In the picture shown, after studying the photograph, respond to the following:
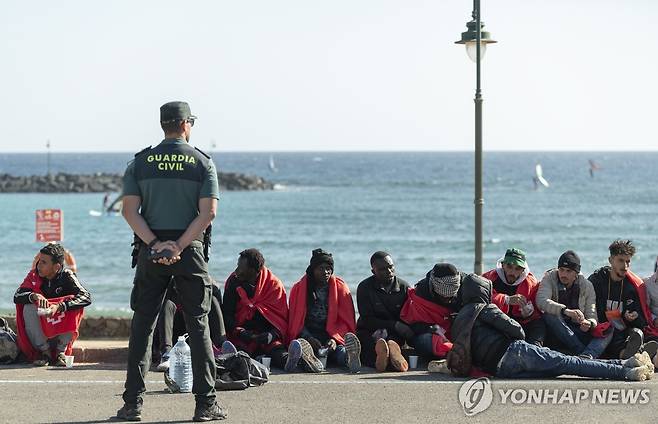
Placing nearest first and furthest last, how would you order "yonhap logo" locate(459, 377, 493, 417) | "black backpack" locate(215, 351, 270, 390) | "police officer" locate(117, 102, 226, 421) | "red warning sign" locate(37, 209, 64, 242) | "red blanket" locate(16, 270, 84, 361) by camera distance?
"police officer" locate(117, 102, 226, 421) → "yonhap logo" locate(459, 377, 493, 417) → "black backpack" locate(215, 351, 270, 390) → "red blanket" locate(16, 270, 84, 361) → "red warning sign" locate(37, 209, 64, 242)

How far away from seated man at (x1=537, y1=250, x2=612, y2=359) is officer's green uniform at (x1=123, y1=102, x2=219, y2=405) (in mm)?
3586

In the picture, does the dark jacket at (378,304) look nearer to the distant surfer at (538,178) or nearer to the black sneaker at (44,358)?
the black sneaker at (44,358)

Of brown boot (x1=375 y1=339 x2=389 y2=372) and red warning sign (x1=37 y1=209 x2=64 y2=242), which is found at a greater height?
red warning sign (x1=37 y1=209 x2=64 y2=242)

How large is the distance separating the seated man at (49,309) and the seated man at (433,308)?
2830 mm

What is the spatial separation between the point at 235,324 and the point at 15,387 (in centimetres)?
217

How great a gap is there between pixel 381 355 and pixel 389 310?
29.2 inches

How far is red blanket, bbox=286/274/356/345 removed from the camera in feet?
33.1

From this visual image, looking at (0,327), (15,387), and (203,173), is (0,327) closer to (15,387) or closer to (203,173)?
(15,387)

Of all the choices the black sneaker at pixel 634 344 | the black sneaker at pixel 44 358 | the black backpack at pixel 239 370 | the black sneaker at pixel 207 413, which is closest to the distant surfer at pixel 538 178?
the black sneaker at pixel 634 344

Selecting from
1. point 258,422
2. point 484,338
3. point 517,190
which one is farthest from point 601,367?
point 517,190
